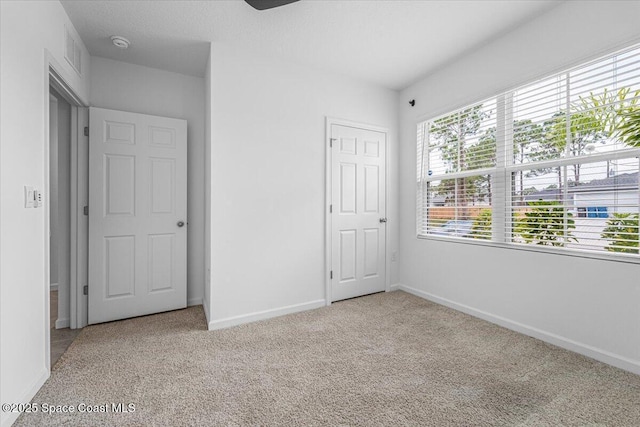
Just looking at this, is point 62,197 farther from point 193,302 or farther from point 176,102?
point 193,302

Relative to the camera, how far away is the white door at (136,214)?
2.79 metres

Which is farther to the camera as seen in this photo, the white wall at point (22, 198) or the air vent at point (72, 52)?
the air vent at point (72, 52)

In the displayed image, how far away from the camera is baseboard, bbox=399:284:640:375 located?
196 cm

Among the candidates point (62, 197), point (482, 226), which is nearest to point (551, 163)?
point (482, 226)

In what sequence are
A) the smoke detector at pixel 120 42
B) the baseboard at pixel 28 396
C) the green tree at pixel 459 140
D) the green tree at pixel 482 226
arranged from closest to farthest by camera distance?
the baseboard at pixel 28 396, the smoke detector at pixel 120 42, the green tree at pixel 482 226, the green tree at pixel 459 140

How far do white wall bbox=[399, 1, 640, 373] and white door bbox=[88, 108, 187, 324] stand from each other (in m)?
2.86

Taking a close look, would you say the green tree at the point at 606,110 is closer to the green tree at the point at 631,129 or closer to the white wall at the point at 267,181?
the green tree at the point at 631,129

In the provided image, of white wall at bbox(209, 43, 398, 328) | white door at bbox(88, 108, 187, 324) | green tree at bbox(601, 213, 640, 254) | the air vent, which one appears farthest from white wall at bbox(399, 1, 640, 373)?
the air vent

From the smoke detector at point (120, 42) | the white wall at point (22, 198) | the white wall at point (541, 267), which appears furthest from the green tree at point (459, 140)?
the white wall at point (22, 198)

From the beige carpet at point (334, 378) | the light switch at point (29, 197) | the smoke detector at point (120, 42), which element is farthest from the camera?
the smoke detector at point (120, 42)

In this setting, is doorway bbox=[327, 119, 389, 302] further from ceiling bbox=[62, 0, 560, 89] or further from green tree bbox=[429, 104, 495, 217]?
ceiling bbox=[62, 0, 560, 89]

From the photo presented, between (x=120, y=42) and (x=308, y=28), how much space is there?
1706 mm

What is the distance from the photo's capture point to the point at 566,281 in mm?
2262

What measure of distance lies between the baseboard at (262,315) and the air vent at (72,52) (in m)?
2.47
